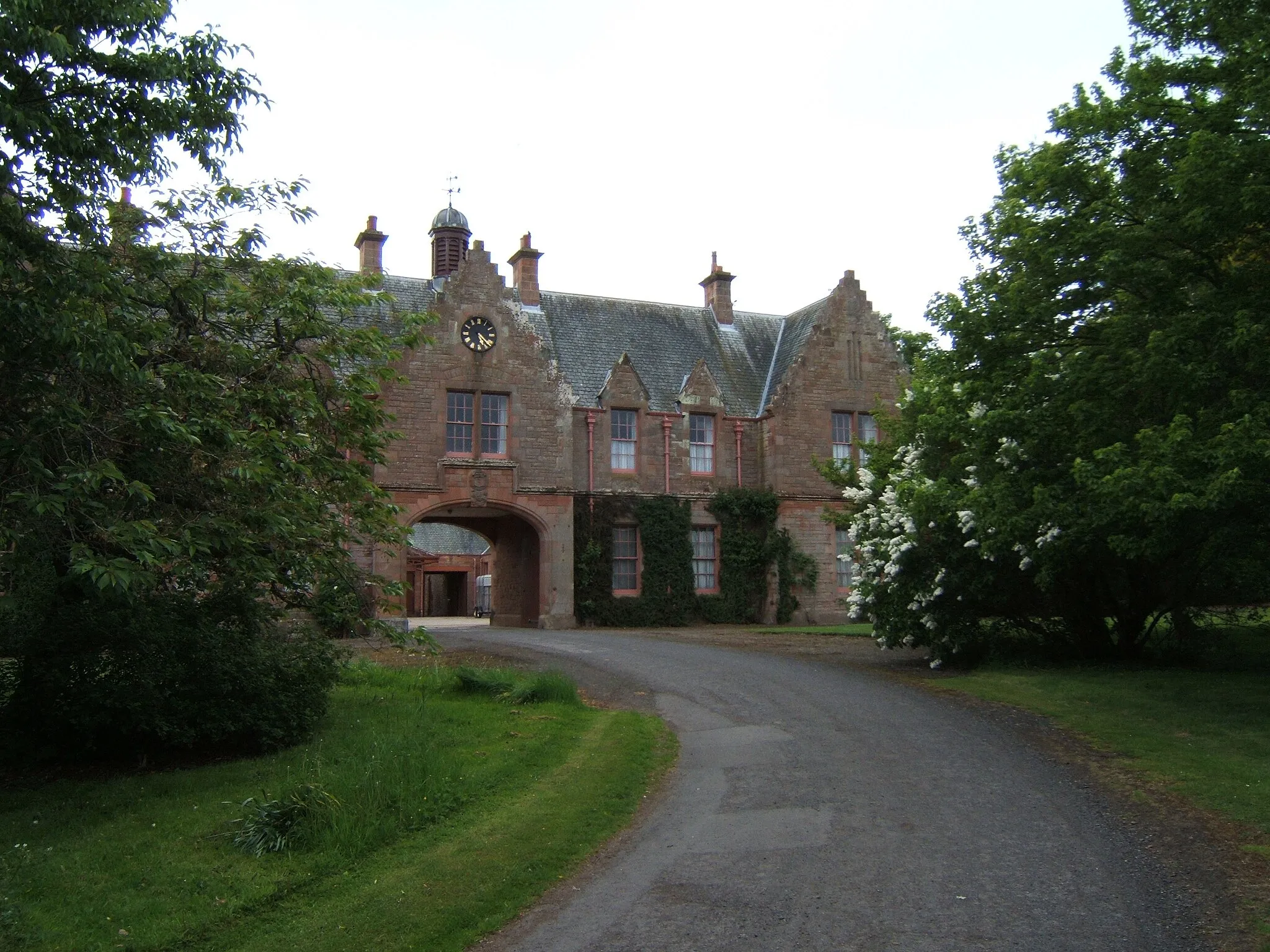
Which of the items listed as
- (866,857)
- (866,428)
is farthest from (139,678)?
(866,428)

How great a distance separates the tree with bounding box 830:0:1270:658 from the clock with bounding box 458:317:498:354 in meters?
15.3

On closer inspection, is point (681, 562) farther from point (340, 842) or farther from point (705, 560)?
point (340, 842)

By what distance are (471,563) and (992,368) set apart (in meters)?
38.6

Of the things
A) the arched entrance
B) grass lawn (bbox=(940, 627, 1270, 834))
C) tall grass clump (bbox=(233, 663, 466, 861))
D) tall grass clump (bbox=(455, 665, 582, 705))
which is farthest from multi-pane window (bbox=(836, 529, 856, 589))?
Result: tall grass clump (bbox=(233, 663, 466, 861))

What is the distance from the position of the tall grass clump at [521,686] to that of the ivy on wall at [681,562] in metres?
15.1

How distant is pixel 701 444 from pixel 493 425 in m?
6.66

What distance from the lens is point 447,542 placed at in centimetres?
5412

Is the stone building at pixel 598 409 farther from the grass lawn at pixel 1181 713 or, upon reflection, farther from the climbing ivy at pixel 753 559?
the grass lawn at pixel 1181 713

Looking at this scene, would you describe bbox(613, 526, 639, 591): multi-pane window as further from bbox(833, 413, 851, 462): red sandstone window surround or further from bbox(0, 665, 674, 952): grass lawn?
bbox(0, 665, 674, 952): grass lawn

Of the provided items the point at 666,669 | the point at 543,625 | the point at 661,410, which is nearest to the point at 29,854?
the point at 666,669

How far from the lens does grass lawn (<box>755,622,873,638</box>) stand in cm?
2767

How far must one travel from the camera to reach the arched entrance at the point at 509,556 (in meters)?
31.8

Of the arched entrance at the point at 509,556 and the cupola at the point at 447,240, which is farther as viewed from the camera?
the cupola at the point at 447,240

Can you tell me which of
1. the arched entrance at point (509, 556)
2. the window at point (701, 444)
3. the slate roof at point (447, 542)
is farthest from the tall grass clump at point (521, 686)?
the slate roof at point (447, 542)
